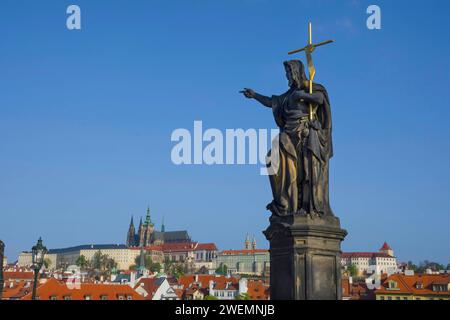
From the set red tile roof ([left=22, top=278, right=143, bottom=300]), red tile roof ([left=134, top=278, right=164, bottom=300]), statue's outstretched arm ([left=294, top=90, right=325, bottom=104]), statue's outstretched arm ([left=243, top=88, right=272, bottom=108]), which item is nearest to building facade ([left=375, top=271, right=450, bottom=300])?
red tile roof ([left=22, top=278, right=143, bottom=300])

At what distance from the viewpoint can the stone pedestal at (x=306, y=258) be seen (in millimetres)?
8148

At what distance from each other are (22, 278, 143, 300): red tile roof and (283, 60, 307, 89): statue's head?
147 ft

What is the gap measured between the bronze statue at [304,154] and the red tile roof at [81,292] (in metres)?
44.7

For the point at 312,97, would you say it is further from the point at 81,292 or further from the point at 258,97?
the point at 81,292

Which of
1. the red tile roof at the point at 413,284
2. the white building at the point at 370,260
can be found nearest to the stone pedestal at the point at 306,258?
the red tile roof at the point at 413,284

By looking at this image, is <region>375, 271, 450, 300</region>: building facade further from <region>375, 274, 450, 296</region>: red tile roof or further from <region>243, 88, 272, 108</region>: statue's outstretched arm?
<region>243, 88, 272, 108</region>: statue's outstretched arm

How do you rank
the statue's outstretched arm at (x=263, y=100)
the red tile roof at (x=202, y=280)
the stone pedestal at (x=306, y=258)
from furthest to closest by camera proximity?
the red tile roof at (x=202, y=280) < the statue's outstretched arm at (x=263, y=100) < the stone pedestal at (x=306, y=258)

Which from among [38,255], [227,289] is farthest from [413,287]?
[38,255]

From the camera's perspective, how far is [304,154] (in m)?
8.64

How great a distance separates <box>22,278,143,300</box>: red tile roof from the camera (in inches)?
2019

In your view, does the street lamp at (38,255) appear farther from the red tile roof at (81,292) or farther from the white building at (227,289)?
the white building at (227,289)

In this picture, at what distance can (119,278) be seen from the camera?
3996 inches
